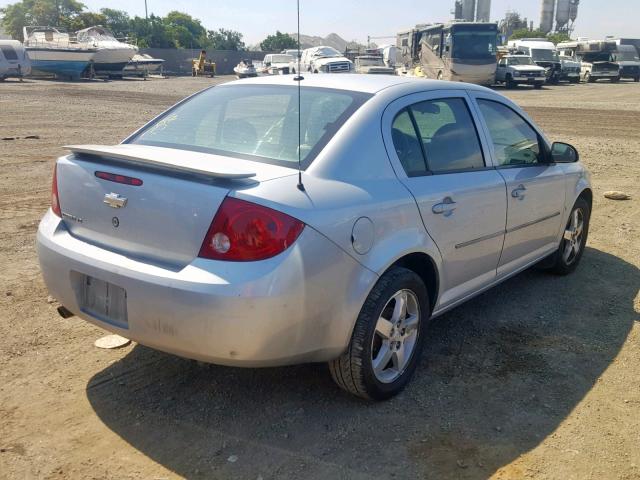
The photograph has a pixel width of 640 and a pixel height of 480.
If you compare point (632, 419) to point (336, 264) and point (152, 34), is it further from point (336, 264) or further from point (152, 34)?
point (152, 34)

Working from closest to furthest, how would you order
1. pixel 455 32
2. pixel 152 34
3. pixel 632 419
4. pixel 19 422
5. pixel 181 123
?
pixel 19 422
pixel 632 419
pixel 181 123
pixel 455 32
pixel 152 34

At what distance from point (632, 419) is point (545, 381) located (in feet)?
1.63

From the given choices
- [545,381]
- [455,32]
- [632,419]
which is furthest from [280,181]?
[455,32]

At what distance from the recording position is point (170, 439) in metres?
3.00

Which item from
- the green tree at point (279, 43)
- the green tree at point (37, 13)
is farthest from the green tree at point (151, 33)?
the green tree at point (279, 43)

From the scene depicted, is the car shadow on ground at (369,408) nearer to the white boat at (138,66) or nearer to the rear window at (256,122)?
the rear window at (256,122)

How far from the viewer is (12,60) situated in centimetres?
3347

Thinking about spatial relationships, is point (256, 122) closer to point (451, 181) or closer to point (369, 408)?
point (451, 181)

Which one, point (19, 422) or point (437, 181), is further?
point (437, 181)

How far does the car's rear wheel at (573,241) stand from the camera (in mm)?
5328

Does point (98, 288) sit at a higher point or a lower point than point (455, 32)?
lower

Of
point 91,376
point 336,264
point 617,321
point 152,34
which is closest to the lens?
point 336,264

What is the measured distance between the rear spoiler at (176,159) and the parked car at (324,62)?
28756mm

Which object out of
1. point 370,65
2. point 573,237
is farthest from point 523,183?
point 370,65
